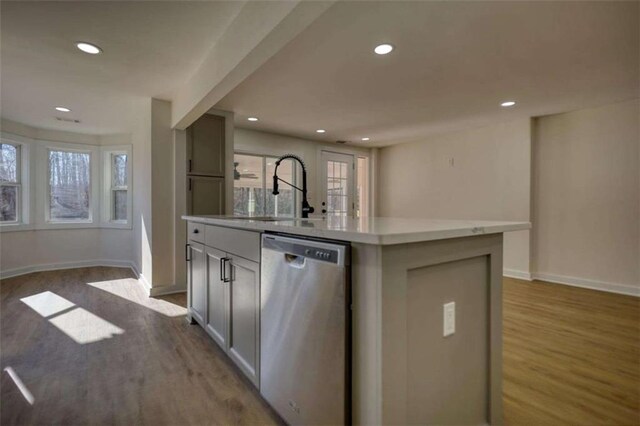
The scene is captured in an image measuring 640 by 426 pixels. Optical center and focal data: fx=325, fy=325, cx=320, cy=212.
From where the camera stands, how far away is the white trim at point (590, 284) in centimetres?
373

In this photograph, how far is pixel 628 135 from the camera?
3734 millimetres

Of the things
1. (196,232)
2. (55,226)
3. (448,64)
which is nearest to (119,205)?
(55,226)

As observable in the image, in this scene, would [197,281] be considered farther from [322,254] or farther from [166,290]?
[322,254]

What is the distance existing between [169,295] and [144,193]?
1349 mm

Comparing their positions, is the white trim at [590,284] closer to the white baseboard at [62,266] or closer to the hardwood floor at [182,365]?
the hardwood floor at [182,365]

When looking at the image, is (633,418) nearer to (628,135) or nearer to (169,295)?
(628,135)

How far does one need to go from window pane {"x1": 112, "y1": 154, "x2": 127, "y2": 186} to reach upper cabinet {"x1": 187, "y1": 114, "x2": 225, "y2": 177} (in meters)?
2.44

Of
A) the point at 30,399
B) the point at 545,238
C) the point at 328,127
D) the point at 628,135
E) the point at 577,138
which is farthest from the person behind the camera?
the point at 328,127

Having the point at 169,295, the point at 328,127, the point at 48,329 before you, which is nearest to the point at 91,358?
the point at 48,329

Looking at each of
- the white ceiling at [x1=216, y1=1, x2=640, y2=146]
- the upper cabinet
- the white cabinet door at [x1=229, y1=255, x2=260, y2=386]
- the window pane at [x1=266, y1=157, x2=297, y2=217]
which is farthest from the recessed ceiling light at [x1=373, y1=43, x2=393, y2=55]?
the window pane at [x1=266, y1=157, x2=297, y2=217]

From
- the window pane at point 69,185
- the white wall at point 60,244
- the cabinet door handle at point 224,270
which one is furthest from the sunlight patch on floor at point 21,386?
the window pane at point 69,185

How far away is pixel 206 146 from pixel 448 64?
281cm

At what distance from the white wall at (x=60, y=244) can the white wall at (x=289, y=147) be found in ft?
6.67

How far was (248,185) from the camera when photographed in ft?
17.5
